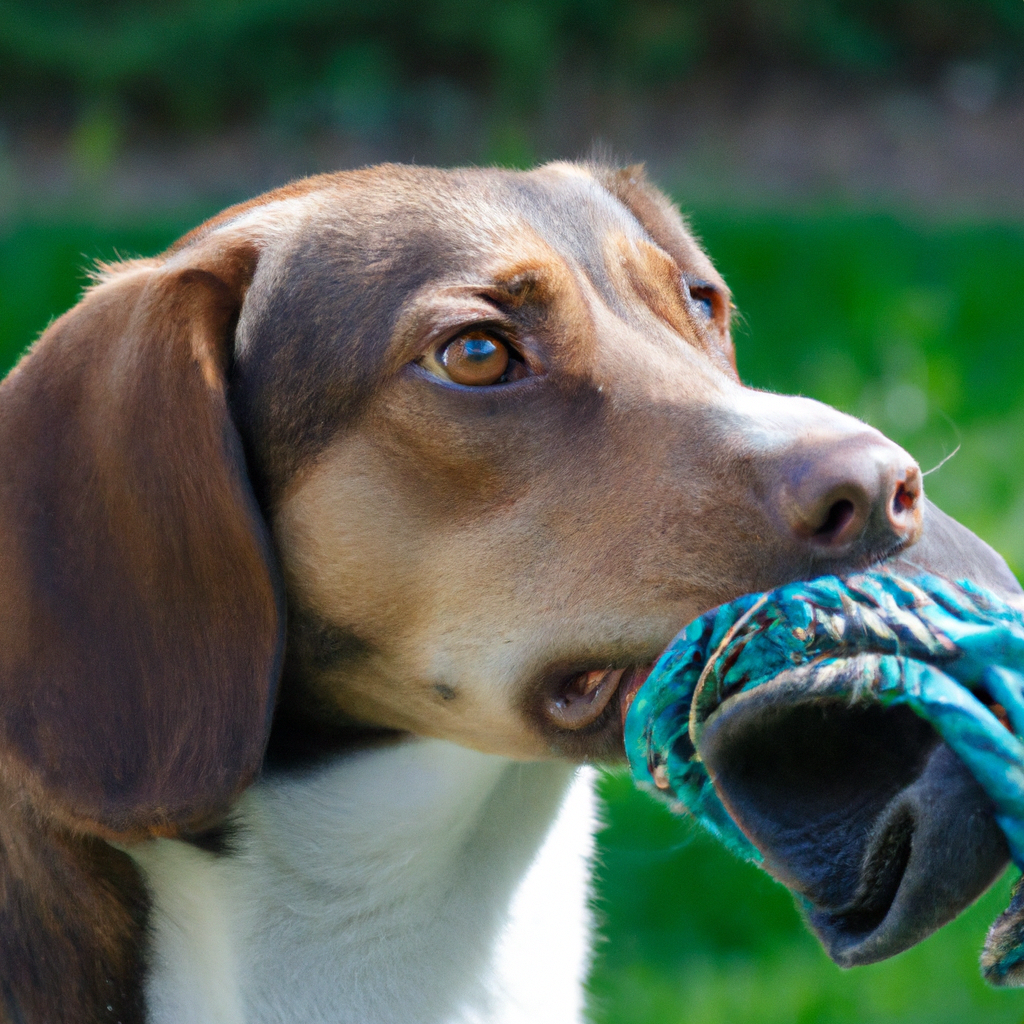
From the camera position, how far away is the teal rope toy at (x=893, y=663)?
5.95 feet

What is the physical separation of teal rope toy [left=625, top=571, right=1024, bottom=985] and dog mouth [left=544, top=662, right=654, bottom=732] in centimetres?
21

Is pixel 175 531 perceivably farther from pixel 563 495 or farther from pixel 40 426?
pixel 563 495

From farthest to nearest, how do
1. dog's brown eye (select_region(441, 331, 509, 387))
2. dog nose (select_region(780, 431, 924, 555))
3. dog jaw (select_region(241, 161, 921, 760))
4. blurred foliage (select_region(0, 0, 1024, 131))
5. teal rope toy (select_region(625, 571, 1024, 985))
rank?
1. blurred foliage (select_region(0, 0, 1024, 131))
2. dog's brown eye (select_region(441, 331, 509, 387))
3. dog jaw (select_region(241, 161, 921, 760))
4. dog nose (select_region(780, 431, 924, 555))
5. teal rope toy (select_region(625, 571, 1024, 985))

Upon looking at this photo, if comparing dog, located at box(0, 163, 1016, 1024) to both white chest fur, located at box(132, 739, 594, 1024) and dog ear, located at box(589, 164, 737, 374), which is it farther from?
dog ear, located at box(589, 164, 737, 374)

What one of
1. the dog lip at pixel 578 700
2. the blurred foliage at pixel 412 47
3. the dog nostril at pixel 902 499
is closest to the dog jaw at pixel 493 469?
the dog lip at pixel 578 700

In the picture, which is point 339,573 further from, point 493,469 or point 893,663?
point 893,663

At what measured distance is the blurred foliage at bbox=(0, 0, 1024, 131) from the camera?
37.3ft

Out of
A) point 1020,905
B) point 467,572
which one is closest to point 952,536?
point 1020,905

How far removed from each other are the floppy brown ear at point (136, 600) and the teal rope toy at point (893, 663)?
2.40ft

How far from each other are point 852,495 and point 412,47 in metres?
10.7

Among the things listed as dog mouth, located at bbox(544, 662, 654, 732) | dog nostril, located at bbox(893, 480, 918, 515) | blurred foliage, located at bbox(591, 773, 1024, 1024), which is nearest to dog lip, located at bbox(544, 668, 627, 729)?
dog mouth, located at bbox(544, 662, 654, 732)

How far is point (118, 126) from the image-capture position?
11.8 metres

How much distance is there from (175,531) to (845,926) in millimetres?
1223

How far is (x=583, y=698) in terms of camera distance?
238cm
